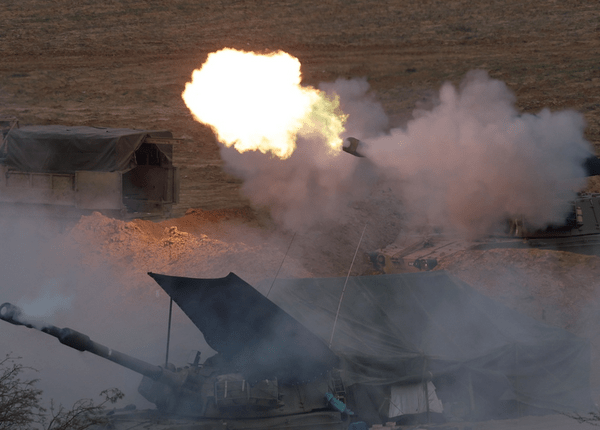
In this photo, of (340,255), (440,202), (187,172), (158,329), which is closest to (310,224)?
(340,255)

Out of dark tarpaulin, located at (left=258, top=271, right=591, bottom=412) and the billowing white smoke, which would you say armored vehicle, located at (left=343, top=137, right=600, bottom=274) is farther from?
dark tarpaulin, located at (left=258, top=271, right=591, bottom=412)

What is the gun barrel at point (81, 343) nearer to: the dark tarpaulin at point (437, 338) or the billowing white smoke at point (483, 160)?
the dark tarpaulin at point (437, 338)

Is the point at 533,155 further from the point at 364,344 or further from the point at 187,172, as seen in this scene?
the point at 187,172

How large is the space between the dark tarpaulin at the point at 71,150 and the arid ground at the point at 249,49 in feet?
18.8

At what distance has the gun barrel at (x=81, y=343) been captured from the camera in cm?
856

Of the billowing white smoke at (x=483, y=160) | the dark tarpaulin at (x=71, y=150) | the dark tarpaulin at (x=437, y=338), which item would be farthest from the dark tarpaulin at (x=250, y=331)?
the dark tarpaulin at (x=71, y=150)

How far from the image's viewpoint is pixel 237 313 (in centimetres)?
1053

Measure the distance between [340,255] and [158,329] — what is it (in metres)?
8.10

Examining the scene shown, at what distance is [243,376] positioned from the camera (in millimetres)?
10664

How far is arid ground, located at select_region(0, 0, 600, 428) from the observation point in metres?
30.0

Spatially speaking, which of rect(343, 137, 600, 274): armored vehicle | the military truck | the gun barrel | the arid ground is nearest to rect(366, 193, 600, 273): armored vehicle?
rect(343, 137, 600, 274): armored vehicle

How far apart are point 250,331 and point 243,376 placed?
2.51 feet

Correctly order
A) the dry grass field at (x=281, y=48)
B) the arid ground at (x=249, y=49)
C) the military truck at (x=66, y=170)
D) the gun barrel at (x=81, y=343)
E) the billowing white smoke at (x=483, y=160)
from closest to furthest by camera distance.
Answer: the gun barrel at (x=81, y=343) < the billowing white smoke at (x=483, y=160) < the military truck at (x=66, y=170) < the arid ground at (x=249, y=49) < the dry grass field at (x=281, y=48)

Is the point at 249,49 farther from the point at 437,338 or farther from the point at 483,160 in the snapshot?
A: the point at 437,338
